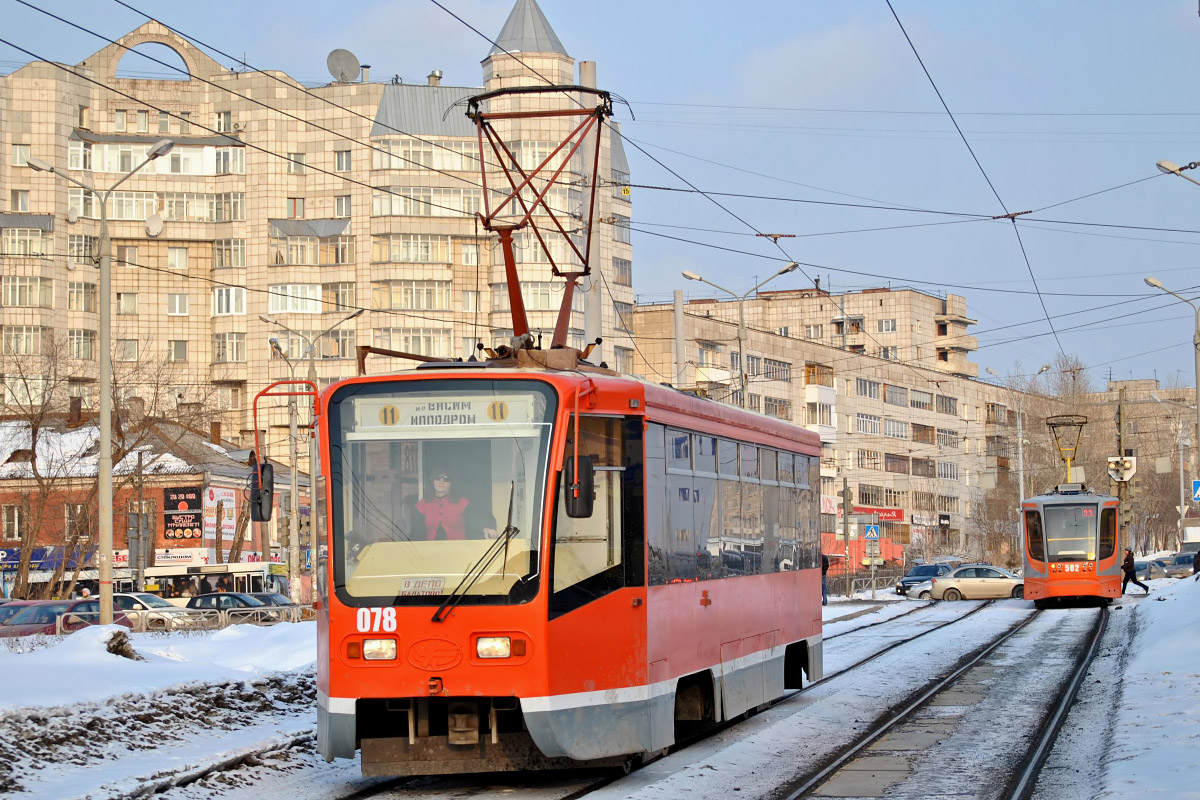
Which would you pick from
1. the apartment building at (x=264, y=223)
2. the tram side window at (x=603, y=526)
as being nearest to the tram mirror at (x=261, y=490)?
the tram side window at (x=603, y=526)

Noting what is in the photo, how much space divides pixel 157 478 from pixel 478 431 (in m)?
52.9

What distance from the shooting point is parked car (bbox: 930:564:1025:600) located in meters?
45.8

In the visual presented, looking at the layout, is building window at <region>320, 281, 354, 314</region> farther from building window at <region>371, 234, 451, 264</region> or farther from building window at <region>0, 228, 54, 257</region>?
building window at <region>0, 228, 54, 257</region>

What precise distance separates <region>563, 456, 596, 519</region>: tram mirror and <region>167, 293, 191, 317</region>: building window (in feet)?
270

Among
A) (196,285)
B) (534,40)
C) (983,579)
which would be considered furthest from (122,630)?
(196,285)

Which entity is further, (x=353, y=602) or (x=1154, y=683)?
(x=1154, y=683)

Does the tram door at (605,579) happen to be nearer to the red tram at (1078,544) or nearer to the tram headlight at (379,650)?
the tram headlight at (379,650)

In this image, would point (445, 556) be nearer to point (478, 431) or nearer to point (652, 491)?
point (478, 431)

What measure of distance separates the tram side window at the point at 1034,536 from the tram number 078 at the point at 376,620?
28.5 m

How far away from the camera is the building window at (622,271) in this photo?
84250mm

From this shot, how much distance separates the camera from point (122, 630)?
636 inches

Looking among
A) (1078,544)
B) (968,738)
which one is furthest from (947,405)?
(968,738)

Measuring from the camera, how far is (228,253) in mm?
87062

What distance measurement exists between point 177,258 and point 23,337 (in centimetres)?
963
